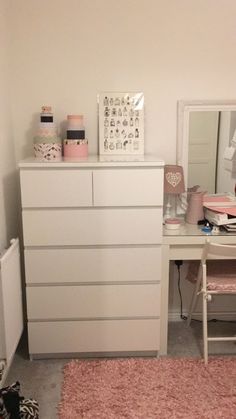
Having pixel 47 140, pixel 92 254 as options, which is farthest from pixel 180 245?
pixel 47 140

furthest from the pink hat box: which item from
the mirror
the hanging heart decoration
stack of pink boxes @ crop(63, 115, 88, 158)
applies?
the mirror

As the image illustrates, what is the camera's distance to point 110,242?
2162 mm

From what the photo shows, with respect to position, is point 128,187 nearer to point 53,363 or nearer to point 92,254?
point 92,254

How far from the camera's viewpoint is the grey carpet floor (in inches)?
78.5

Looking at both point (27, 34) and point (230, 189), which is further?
point (230, 189)

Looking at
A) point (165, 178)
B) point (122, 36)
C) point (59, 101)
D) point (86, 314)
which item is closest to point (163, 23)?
point (122, 36)

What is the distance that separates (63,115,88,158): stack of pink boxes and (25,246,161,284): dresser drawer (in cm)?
57

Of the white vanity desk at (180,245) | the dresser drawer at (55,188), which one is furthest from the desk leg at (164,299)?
the dresser drawer at (55,188)

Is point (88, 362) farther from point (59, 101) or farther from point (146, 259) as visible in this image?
point (59, 101)

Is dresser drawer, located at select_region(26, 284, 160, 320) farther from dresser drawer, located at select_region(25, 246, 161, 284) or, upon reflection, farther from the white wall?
the white wall

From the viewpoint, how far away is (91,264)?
7.16 ft

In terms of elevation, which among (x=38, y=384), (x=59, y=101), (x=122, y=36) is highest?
(x=122, y=36)

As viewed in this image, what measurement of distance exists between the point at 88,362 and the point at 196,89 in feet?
6.02

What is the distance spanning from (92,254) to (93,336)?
0.51 m
